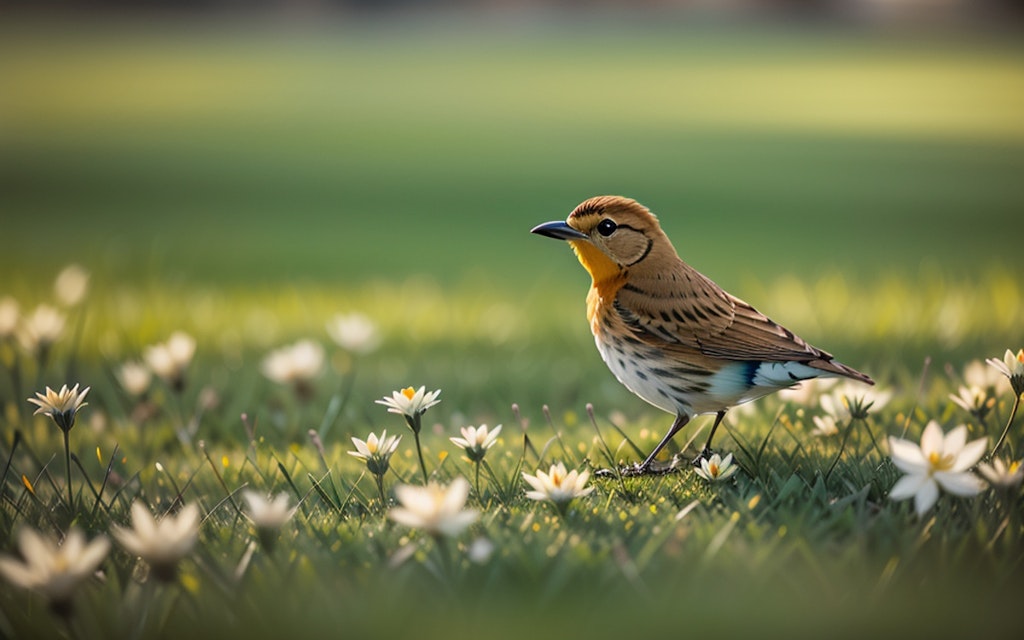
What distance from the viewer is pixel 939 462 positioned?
242 cm

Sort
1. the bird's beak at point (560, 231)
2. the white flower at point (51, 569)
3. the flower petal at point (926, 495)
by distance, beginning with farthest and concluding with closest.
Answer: the bird's beak at point (560, 231)
the flower petal at point (926, 495)
the white flower at point (51, 569)

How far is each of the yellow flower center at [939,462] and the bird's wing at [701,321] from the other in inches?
38.9

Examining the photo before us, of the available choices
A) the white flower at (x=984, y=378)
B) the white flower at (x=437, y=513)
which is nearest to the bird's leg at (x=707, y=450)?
the white flower at (x=984, y=378)

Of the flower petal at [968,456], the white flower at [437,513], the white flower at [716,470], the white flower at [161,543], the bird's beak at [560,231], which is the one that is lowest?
the flower petal at [968,456]

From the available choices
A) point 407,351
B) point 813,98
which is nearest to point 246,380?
point 407,351

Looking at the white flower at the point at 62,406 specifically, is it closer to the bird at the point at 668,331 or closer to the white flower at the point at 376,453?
the white flower at the point at 376,453

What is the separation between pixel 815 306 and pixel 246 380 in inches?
151

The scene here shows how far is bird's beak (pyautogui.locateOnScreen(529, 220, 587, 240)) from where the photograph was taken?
3.57 metres

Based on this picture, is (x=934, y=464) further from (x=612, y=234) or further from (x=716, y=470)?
(x=612, y=234)

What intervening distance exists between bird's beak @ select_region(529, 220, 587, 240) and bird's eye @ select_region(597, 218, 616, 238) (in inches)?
2.7

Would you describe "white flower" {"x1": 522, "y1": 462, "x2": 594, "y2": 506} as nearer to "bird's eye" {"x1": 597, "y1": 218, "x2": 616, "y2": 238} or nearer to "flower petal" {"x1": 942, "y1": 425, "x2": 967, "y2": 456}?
"flower petal" {"x1": 942, "y1": 425, "x2": 967, "y2": 456}

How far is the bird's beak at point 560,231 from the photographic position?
357cm

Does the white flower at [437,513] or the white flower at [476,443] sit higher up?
the white flower at [476,443]

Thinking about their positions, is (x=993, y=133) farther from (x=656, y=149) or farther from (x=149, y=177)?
(x=149, y=177)
